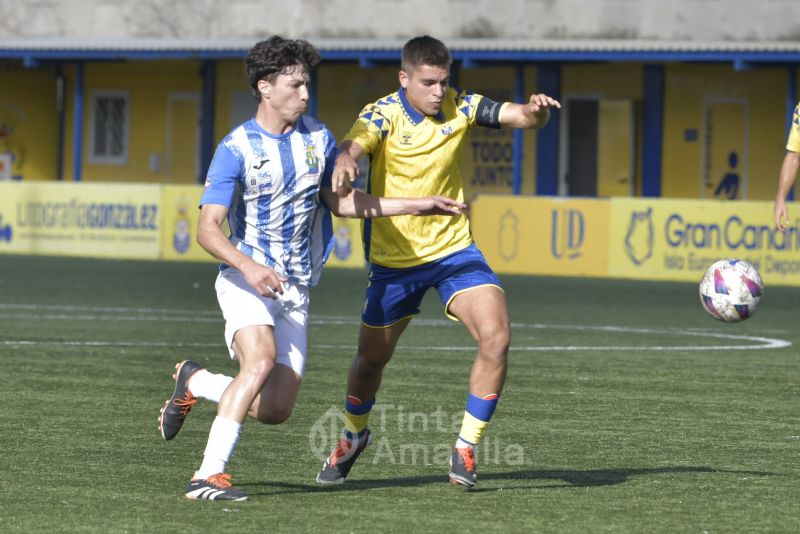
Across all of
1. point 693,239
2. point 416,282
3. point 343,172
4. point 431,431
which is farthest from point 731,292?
point 693,239

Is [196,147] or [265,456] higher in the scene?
[196,147]

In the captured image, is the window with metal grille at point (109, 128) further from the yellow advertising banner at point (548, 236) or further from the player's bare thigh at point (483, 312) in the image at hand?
the player's bare thigh at point (483, 312)

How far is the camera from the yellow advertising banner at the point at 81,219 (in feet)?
87.7

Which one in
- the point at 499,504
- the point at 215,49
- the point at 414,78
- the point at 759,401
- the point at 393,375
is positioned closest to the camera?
the point at 499,504

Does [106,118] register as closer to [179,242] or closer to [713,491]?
[179,242]

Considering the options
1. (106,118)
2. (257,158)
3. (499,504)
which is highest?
(106,118)

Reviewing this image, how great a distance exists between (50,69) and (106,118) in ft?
5.78

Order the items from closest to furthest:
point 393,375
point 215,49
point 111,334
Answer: point 393,375
point 111,334
point 215,49

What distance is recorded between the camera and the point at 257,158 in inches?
292

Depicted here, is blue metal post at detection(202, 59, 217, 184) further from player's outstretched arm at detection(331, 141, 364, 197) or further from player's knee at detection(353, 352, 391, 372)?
player's outstretched arm at detection(331, 141, 364, 197)

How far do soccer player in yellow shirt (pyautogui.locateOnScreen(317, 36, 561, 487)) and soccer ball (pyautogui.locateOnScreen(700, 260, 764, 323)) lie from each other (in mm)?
2582

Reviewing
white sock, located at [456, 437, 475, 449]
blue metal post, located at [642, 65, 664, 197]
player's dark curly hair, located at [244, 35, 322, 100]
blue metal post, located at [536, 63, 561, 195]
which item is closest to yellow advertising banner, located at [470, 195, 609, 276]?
blue metal post, located at [536, 63, 561, 195]

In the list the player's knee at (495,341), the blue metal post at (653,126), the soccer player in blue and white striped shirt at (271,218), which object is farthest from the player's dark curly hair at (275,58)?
the blue metal post at (653,126)

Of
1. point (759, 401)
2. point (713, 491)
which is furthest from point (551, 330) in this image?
point (713, 491)
